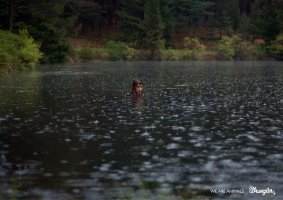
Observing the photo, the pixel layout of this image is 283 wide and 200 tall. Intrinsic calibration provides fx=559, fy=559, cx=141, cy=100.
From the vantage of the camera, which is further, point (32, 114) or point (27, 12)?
point (27, 12)

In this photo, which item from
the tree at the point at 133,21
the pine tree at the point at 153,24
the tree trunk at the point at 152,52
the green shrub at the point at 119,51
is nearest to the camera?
the pine tree at the point at 153,24

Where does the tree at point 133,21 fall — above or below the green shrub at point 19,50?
above

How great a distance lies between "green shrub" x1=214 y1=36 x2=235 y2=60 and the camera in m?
129

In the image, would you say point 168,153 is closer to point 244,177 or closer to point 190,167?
point 190,167

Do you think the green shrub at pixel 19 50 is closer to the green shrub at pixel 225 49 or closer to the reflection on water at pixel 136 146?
the reflection on water at pixel 136 146

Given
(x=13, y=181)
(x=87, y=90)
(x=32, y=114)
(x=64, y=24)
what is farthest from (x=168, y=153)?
(x=64, y=24)

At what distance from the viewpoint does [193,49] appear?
130750mm

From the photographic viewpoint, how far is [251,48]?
432ft

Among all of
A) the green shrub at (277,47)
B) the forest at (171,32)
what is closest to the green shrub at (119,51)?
the forest at (171,32)

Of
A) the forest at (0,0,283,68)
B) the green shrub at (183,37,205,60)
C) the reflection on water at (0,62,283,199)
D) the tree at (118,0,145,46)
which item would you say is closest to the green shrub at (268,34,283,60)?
the forest at (0,0,283,68)

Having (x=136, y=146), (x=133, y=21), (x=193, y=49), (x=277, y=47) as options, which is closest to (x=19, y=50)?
(x=136, y=146)

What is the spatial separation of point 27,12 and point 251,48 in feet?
210

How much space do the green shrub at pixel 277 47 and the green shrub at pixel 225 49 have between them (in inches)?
348

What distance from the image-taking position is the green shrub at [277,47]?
124100 millimetres
